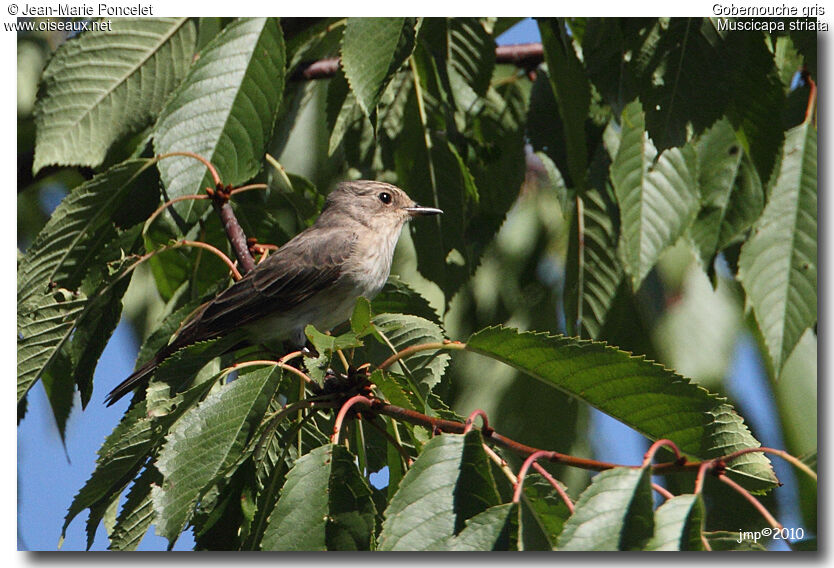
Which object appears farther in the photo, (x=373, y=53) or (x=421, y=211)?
(x=421, y=211)

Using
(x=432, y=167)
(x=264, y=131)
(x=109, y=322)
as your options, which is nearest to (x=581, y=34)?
(x=432, y=167)

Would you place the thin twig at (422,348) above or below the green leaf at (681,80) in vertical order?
below

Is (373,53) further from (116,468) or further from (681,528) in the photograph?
(681,528)

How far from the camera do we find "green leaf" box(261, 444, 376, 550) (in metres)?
1.58

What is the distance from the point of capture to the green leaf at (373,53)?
1996mm

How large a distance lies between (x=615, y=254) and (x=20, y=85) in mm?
1819

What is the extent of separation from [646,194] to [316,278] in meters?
0.95

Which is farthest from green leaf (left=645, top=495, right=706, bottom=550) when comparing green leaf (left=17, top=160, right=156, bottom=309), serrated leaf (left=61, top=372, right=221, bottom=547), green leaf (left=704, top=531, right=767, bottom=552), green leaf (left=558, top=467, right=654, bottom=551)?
green leaf (left=17, top=160, right=156, bottom=309)

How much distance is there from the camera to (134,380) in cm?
229

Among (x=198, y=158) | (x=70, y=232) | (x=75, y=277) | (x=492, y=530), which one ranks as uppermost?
(x=198, y=158)

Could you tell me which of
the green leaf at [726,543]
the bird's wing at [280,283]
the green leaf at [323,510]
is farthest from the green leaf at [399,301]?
the green leaf at [726,543]

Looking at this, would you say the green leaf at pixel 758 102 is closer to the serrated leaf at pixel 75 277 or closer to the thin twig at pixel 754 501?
the thin twig at pixel 754 501

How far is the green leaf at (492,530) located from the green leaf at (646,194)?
3.28ft

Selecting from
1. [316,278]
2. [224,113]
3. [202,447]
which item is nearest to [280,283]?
[316,278]
